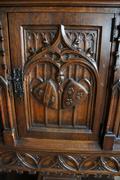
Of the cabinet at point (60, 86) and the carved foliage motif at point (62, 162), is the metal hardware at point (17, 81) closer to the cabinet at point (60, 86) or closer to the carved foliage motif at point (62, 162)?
the cabinet at point (60, 86)

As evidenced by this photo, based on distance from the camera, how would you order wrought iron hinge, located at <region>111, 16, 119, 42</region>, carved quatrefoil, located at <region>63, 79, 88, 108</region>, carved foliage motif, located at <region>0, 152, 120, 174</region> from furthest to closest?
carved foliage motif, located at <region>0, 152, 120, 174</region> → carved quatrefoil, located at <region>63, 79, 88, 108</region> → wrought iron hinge, located at <region>111, 16, 119, 42</region>

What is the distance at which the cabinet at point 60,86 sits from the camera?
0.65 m

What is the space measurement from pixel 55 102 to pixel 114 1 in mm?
392

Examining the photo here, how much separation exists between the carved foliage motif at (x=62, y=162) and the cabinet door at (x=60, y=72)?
0.09 metres

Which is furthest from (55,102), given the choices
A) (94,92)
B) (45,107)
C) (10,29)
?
(10,29)

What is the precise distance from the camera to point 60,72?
0.73 metres

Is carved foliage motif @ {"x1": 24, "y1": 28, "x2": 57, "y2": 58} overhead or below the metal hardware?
overhead

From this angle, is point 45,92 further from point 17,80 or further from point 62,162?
point 62,162

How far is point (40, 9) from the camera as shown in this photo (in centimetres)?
→ 65

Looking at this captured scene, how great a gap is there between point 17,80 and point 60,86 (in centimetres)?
15

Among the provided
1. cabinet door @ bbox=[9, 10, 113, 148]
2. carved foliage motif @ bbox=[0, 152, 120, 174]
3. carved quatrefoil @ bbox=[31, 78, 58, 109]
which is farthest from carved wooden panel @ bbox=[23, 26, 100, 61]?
carved foliage motif @ bbox=[0, 152, 120, 174]

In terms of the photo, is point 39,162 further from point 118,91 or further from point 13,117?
point 118,91

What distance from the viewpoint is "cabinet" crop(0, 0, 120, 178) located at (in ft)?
2.15

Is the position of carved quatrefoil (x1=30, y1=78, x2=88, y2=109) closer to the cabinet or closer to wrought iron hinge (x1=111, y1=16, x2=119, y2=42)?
the cabinet
